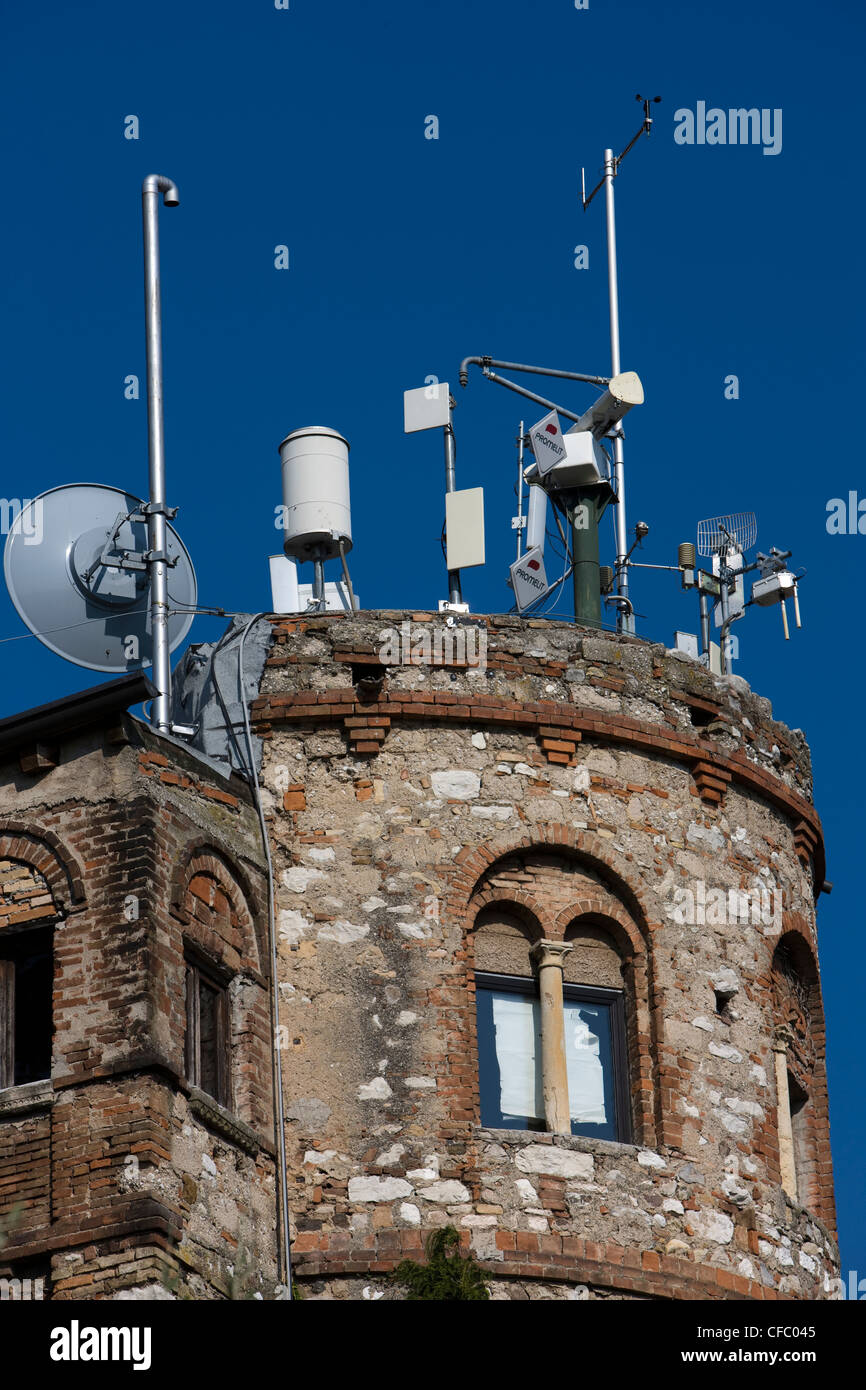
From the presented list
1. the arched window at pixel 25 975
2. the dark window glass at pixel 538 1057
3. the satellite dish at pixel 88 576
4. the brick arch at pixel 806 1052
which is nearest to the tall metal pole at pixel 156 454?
the satellite dish at pixel 88 576

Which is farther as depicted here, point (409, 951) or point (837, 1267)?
point (837, 1267)

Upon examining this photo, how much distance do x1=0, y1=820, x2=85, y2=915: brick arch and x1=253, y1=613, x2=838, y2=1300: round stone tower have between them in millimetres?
2497

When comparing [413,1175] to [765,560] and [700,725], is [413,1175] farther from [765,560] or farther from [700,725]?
[765,560]

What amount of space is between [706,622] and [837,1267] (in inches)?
283

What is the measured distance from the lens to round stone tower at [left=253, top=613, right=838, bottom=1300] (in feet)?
71.4

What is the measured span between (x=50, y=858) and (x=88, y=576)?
3790mm

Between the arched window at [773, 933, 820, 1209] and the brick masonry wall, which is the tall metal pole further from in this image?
the arched window at [773, 933, 820, 1209]

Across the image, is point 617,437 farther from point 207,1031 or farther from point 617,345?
point 207,1031

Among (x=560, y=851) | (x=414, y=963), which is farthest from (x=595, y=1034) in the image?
(x=414, y=963)

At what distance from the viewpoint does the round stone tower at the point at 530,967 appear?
21.8 meters

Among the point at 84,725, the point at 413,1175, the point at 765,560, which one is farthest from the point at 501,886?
the point at 765,560

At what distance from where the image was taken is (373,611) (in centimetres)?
2398

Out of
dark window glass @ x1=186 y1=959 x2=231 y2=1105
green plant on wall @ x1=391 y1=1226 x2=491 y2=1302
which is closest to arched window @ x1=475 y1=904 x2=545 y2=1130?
green plant on wall @ x1=391 y1=1226 x2=491 y2=1302

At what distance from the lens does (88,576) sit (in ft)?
78.1
